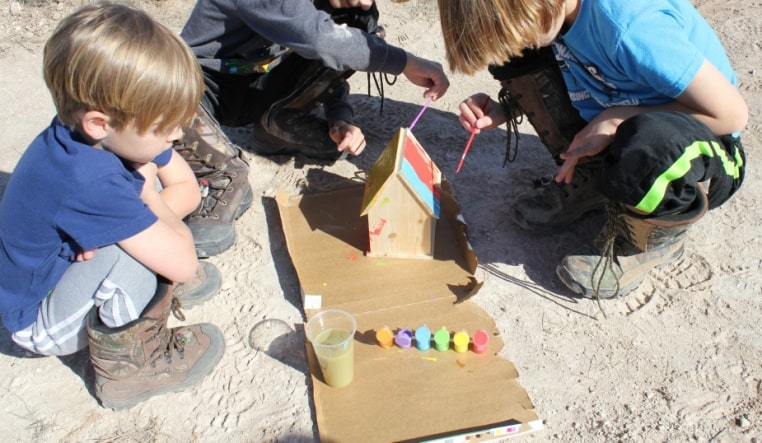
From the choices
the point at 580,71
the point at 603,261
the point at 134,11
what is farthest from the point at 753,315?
the point at 134,11

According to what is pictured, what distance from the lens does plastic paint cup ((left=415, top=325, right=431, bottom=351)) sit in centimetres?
188

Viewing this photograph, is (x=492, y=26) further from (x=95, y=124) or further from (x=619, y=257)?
(x=95, y=124)

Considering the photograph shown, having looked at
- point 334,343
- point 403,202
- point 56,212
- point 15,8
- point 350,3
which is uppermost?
point 350,3

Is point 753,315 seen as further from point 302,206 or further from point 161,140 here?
point 161,140

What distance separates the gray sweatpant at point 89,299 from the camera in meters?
1.68

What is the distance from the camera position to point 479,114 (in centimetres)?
231

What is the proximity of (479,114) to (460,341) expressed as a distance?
88 centimetres

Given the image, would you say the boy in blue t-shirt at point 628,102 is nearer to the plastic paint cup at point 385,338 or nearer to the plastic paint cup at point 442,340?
the plastic paint cup at point 442,340

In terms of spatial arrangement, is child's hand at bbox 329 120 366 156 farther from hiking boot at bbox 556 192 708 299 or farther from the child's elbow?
the child's elbow

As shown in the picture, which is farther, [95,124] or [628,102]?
[628,102]

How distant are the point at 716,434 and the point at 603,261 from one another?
0.63 metres

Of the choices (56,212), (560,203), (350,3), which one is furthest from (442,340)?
(350,3)

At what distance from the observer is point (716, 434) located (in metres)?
1.70

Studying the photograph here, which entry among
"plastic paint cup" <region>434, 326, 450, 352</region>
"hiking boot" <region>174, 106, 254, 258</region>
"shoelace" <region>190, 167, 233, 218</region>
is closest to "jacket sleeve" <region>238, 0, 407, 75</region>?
"hiking boot" <region>174, 106, 254, 258</region>
